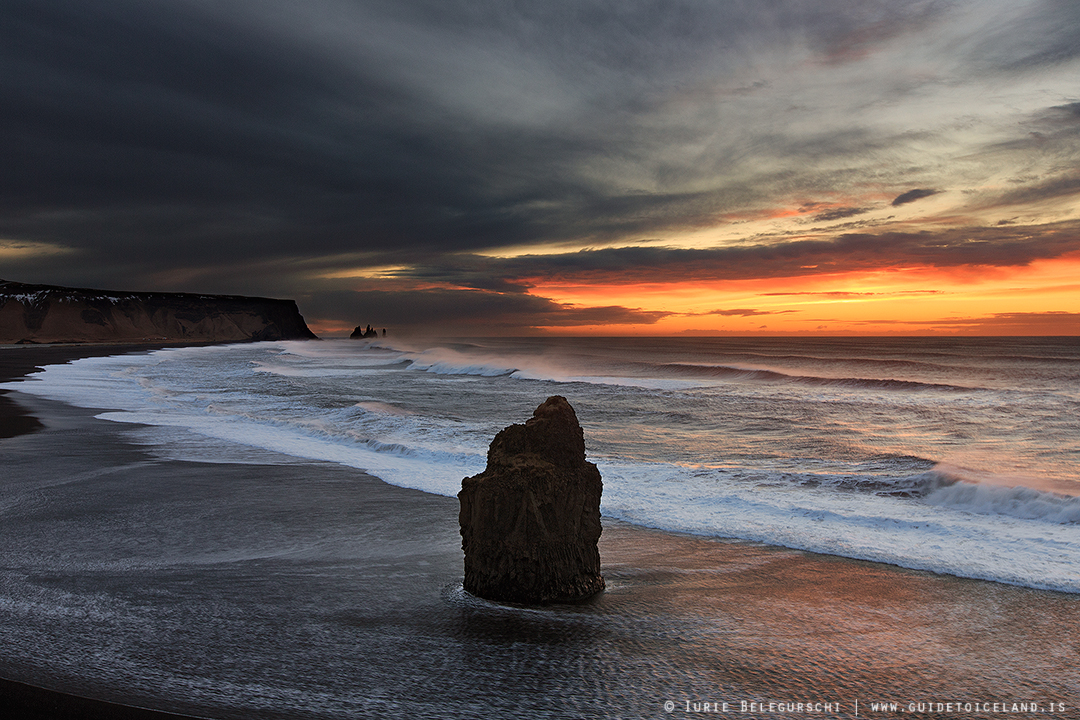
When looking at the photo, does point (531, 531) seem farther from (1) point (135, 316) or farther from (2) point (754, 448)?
(1) point (135, 316)

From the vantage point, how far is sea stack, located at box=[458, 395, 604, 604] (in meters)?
4.47

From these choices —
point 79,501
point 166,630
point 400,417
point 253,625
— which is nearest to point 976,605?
point 253,625

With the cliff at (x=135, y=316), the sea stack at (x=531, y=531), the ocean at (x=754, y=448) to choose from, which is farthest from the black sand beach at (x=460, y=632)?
the cliff at (x=135, y=316)

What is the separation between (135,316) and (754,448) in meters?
151

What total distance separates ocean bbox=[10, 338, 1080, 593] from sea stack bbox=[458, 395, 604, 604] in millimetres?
2332

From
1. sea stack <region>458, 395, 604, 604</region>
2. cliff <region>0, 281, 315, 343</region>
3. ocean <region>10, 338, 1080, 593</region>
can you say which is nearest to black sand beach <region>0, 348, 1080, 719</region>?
sea stack <region>458, 395, 604, 604</region>

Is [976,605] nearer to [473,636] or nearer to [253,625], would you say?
[473,636]

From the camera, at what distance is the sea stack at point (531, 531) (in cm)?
447

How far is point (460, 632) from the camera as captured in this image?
398 centimetres

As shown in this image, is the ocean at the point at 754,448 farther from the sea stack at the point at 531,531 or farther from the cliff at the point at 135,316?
the cliff at the point at 135,316

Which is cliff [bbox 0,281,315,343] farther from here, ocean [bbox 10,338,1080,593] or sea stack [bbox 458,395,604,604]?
sea stack [bbox 458,395,604,604]

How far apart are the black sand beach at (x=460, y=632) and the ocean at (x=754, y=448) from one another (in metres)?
1.05

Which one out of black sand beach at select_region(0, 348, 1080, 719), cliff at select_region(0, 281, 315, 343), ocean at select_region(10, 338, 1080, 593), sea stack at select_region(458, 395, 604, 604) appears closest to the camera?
black sand beach at select_region(0, 348, 1080, 719)

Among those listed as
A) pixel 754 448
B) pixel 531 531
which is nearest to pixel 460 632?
pixel 531 531
